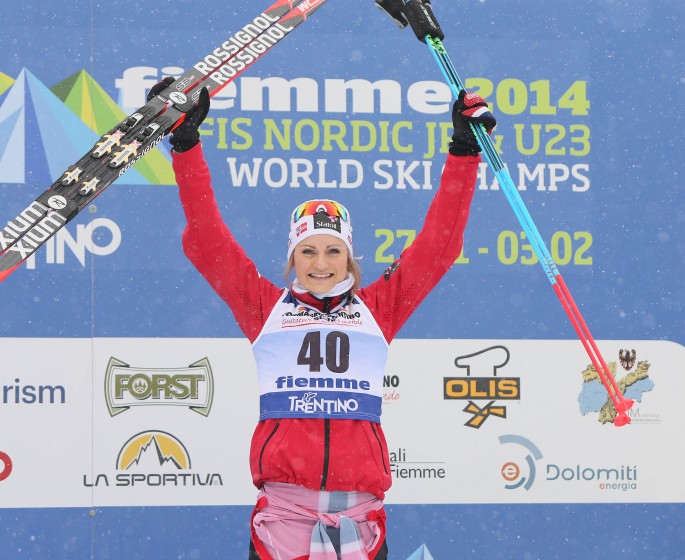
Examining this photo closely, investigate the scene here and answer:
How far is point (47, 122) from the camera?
4.01m

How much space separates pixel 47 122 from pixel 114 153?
50.4 inches

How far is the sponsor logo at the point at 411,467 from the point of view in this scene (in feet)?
13.3

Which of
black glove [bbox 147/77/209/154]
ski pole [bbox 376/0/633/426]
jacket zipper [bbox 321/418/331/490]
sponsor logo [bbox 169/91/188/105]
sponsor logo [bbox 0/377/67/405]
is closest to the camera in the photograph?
jacket zipper [bbox 321/418/331/490]

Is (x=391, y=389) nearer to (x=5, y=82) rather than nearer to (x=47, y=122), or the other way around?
(x=47, y=122)

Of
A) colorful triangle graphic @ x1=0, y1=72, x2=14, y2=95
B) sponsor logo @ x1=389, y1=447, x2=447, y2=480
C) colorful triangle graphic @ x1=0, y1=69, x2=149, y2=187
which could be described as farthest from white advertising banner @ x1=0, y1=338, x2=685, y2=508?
colorful triangle graphic @ x1=0, y1=72, x2=14, y2=95

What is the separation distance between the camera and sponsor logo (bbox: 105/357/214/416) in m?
3.98

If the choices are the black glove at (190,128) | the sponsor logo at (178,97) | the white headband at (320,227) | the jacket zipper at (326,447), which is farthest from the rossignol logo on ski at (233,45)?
the jacket zipper at (326,447)

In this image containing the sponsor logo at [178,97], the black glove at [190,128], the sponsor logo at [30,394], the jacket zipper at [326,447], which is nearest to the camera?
the jacket zipper at [326,447]

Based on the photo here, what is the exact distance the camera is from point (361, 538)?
2.64 metres

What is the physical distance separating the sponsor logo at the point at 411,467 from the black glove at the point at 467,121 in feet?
5.16

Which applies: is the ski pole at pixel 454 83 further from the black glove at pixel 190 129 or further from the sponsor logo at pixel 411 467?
the sponsor logo at pixel 411 467

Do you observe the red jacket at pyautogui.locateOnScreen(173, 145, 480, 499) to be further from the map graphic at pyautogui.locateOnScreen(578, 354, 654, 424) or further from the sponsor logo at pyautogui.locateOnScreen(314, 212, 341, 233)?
the map graphic at pyautogui.locateOnScreen(578, 354, 654, 424)

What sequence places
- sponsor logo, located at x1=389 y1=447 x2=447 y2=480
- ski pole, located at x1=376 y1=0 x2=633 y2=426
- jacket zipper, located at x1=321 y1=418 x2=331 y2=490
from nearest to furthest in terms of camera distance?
1. jacket zipper, located at x1=321 y1=418 x2=331 y2=490
2. ski pole, located at x1=376 y1=0 x2=633 y2=426
3. sponsor logo, located at x1=389 y1=447 x2=447 y2=480

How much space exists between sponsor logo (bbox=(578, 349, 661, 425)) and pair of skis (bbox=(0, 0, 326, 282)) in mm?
1870
